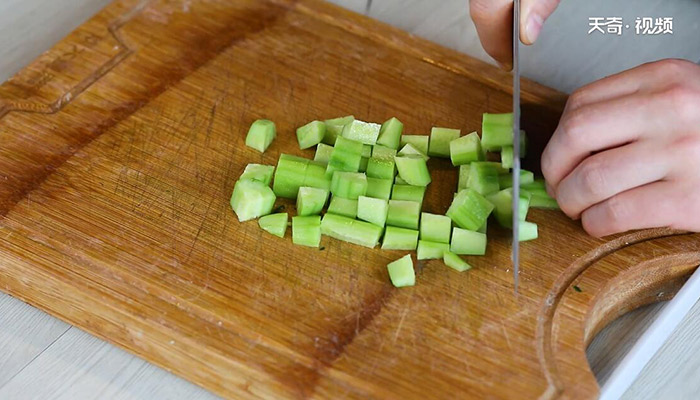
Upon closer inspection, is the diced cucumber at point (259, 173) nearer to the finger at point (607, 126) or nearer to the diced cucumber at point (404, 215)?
the diced cucumber at point (404, 215)

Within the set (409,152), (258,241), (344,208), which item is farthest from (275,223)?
(409,152)

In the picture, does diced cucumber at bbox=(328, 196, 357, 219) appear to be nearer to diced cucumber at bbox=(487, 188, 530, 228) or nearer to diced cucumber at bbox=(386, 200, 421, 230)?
diced cucumber at bbox=(386, 200, 421, 230)

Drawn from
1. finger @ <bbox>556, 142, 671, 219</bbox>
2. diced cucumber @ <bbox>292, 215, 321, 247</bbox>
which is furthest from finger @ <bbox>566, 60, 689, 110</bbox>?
diced cucumber @ <bbox>292, 215, 321, 247</bbox>

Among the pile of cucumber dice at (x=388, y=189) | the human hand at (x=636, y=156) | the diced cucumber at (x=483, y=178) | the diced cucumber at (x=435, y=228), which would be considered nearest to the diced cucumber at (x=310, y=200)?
the pile of cucumber dice at (x=388, y=189)

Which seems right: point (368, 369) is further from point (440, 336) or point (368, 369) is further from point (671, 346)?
point (671, 346)

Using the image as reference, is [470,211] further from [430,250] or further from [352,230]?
[352,230]

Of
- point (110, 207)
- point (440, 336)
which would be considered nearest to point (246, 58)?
point (110, 207)
